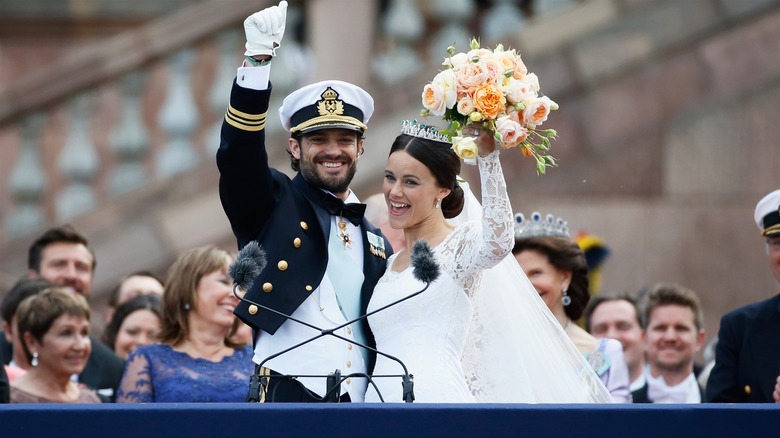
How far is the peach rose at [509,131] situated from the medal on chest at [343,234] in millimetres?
840

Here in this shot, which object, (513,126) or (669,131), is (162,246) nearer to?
(669,131)

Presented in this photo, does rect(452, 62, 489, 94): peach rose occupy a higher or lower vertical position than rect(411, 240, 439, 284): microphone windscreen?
higher

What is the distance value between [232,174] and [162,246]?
391cm

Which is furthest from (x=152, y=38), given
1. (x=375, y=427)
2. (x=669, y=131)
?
(x=375, y=427)

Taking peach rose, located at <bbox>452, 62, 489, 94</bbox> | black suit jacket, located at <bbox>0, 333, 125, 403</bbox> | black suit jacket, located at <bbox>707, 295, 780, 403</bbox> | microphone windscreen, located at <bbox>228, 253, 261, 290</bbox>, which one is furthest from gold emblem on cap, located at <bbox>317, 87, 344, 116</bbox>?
black suit jacket, located at <bbox>0, 333, 125, 403</bbox>

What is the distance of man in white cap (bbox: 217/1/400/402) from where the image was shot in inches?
223

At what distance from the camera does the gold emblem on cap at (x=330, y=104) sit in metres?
5.97

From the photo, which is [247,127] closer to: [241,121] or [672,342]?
[241,121]

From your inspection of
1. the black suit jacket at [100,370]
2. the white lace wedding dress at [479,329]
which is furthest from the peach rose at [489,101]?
the black suit jacket at [100,370]

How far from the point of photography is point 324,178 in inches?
234

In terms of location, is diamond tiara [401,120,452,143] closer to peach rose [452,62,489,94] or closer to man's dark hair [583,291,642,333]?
peach rose [452,62,489,94]

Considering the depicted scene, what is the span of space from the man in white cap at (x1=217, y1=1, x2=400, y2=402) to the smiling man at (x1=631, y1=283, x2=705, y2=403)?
2.50 m

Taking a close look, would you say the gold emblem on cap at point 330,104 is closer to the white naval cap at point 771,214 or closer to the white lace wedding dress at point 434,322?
the white lace wedding dress at point 434,322

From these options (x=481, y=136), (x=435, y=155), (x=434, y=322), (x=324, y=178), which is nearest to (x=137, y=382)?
(x=324, y=178)
